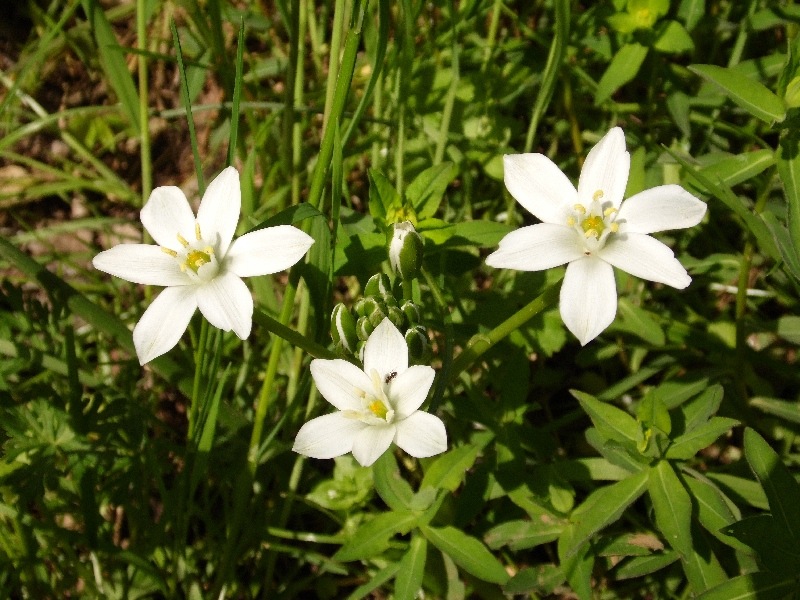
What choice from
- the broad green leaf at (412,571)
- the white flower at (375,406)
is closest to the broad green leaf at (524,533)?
the broad green leaf at (412,571)

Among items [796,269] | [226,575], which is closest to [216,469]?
[226,575]

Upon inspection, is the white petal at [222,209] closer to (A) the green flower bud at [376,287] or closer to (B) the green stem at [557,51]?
(A) the green flower bud at [376,287]

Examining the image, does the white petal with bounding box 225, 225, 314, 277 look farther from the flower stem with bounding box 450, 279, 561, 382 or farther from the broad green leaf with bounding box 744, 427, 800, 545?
Answer: the broad green leaf with bounding box 744, 427, 800, 545

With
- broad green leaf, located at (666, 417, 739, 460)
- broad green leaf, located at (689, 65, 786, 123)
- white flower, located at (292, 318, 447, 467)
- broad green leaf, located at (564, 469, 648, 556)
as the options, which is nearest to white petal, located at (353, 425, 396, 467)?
white flower, located at (292, 318, 447, 467)

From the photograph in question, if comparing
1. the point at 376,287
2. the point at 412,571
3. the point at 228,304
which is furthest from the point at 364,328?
the point at 412,571

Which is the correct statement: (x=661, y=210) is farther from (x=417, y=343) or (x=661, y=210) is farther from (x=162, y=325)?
(x=162, y=325)

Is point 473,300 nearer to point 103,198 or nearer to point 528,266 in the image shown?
point 528,266
